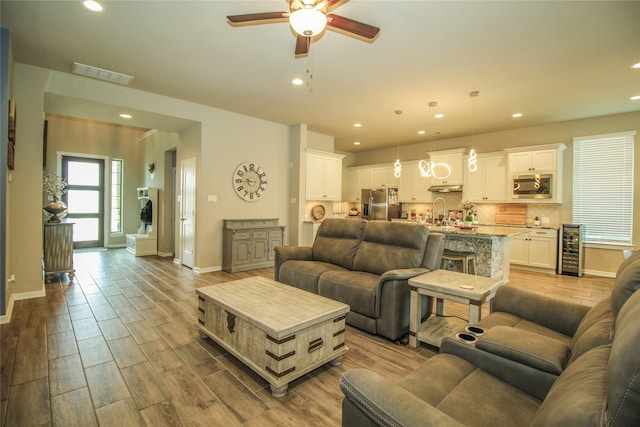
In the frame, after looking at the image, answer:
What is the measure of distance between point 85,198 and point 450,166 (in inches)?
368

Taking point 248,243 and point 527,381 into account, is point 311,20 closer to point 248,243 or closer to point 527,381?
point 527,381

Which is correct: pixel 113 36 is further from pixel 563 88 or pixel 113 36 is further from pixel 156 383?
pixel 563 88

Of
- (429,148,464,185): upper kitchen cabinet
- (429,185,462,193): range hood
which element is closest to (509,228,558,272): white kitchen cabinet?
(429,185,462,193): range hood

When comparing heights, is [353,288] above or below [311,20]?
below

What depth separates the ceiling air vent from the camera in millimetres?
3744

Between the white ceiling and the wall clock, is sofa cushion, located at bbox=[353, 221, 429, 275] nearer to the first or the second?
the white ceiling

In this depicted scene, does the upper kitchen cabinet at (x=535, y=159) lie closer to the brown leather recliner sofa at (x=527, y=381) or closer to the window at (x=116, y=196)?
the brown leather recliner sofa at (x=527, y=381)

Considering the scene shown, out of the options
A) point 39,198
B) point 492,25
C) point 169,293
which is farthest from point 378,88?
point 39,198

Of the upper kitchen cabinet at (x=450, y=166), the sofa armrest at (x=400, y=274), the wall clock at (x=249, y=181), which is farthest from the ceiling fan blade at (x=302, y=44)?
the upper kitchen cabinet at (x=450, y=166)

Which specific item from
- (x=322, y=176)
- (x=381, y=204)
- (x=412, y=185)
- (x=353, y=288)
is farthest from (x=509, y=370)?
(x=381, y=204)

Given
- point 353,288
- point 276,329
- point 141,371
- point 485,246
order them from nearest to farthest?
point 276,329 < point 141,371 < point 353,288 < point 485,246

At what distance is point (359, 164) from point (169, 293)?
698 cm

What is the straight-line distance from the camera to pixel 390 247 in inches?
127

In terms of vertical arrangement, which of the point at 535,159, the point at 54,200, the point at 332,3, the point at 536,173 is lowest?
the point at 54,200
